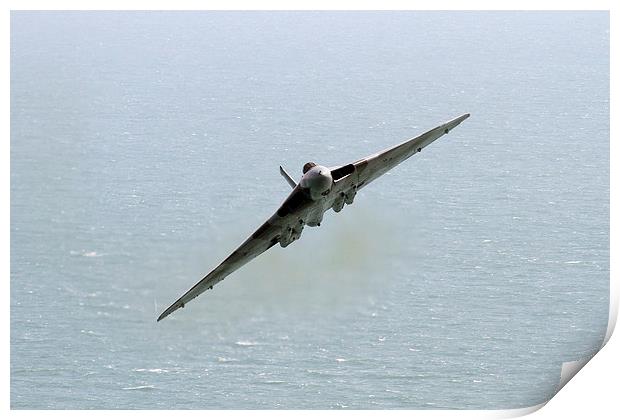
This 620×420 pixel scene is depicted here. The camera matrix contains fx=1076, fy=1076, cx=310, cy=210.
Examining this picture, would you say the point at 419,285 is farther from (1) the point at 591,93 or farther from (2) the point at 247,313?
(1) the point at 591,93

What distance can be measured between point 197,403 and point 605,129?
8235 cm

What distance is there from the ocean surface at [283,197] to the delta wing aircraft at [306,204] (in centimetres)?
2054

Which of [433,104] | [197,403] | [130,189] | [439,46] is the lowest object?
[197,403]

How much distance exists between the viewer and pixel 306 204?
48.8 meters

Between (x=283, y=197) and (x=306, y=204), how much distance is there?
77.5 meters

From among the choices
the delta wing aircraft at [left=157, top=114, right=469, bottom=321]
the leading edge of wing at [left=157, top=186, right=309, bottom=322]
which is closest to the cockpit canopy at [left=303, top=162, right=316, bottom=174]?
the delta wing aircraft at [left=157, top=114, right=469, bottom=321]

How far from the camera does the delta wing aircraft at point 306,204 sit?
158 ft

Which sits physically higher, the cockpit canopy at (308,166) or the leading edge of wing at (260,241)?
the cockpit canopy at (308,166)

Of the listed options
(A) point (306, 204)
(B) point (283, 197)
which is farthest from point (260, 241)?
(B) point (283, 197)

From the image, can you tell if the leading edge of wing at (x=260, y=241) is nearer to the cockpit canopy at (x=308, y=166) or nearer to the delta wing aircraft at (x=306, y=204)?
the delta wing aircraft at (x=306, y=204)

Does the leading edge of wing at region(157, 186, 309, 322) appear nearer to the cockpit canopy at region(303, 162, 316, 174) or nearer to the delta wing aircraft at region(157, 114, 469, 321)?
the delta wing aircraft at region(157, 114, 469, 321)

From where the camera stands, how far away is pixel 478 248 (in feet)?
419

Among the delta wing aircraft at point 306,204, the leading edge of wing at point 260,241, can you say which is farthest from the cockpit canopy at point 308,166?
the leading edge of wing at point 260,241
